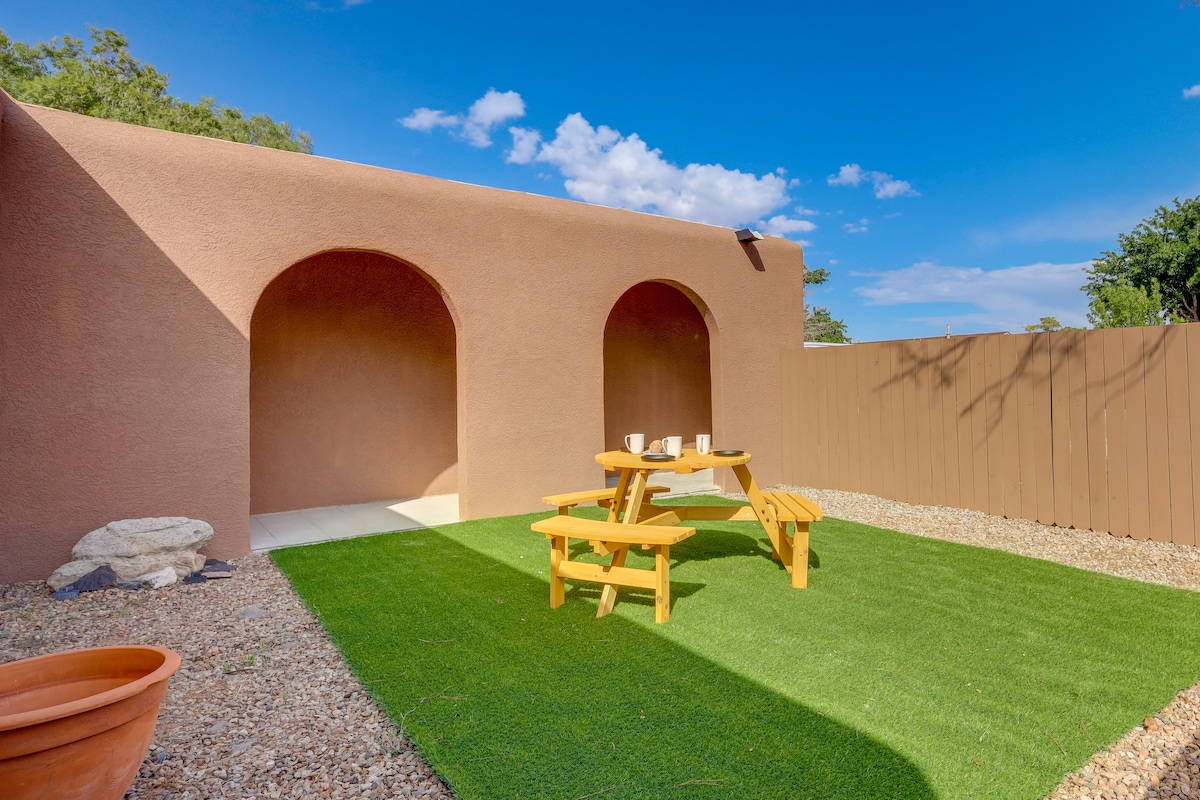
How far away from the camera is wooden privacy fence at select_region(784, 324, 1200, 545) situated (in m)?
4.84

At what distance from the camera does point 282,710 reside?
2.41 m

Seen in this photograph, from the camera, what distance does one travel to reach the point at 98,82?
54.2 feet

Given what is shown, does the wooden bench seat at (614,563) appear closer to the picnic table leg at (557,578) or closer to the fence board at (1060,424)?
the picnic table leg at (557,578)

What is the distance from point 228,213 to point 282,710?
14.0 feet

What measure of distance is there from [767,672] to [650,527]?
912 millimetres

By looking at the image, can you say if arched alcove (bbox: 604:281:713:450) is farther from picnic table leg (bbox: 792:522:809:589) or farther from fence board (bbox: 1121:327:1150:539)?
picnic table leg (bbox: 792:522:809:589)

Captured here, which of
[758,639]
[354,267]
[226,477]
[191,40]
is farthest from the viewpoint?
[191,40]

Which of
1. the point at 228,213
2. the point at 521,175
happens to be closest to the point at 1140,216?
the point at 521,175

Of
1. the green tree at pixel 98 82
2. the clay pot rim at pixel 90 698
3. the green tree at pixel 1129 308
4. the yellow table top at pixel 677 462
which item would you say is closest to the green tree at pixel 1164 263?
the green tree at pixel 1129 308

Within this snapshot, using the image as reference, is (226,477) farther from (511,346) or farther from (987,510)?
(987,510)

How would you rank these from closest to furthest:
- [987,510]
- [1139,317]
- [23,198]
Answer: [23,198] → [987,510] → [1139,317]

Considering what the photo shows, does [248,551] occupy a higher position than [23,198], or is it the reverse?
[23,198]

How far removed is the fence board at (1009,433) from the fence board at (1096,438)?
59cm

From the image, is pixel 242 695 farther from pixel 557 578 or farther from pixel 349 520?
pixel 349 520
